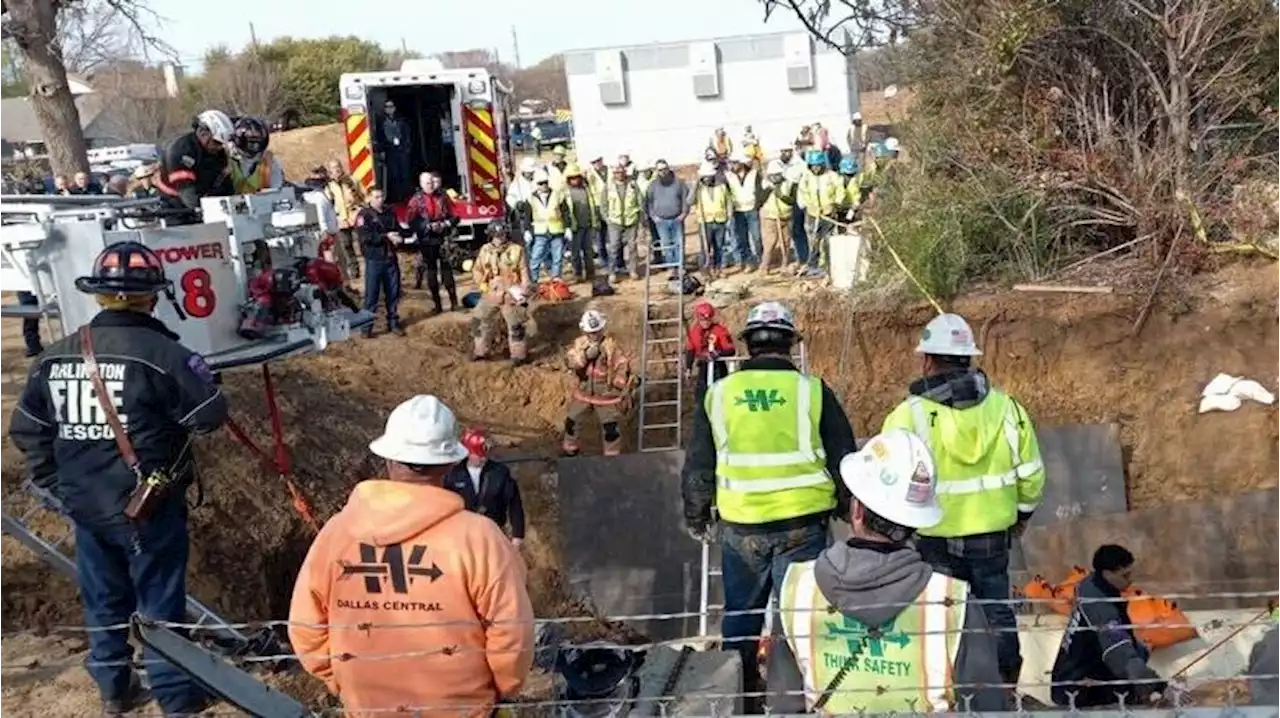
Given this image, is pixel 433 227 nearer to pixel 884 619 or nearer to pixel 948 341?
pixel 948 341

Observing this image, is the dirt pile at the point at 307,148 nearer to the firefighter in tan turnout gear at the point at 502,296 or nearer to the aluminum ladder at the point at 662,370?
the firefighter in tan turnout gear at the point at 502,296

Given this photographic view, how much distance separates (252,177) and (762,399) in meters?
3.54

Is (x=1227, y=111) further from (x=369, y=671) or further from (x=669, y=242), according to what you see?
(x=369, y=671)

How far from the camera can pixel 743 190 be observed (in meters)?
16.1

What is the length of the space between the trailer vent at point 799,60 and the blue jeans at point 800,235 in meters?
17.2

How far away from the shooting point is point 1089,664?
5.84m

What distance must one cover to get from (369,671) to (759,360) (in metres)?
2.58

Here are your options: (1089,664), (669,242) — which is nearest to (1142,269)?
(669,242)

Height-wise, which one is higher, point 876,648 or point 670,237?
point 876,648

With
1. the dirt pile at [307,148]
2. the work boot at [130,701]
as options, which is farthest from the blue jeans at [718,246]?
the dirt pile at [307,148]

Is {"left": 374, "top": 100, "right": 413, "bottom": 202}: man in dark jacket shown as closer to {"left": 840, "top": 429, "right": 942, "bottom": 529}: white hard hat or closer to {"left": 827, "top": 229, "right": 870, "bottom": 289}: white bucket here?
{"left": 827, "top": 229, "right": 870, "bottom": 289}: white bucket

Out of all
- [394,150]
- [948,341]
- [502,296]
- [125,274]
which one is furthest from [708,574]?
[394,150]

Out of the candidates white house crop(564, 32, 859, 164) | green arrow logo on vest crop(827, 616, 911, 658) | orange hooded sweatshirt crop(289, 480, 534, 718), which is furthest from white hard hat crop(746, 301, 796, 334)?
white house crop(564, 32, 859, 164)

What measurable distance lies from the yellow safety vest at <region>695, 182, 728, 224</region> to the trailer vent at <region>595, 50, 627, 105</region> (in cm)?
1745
